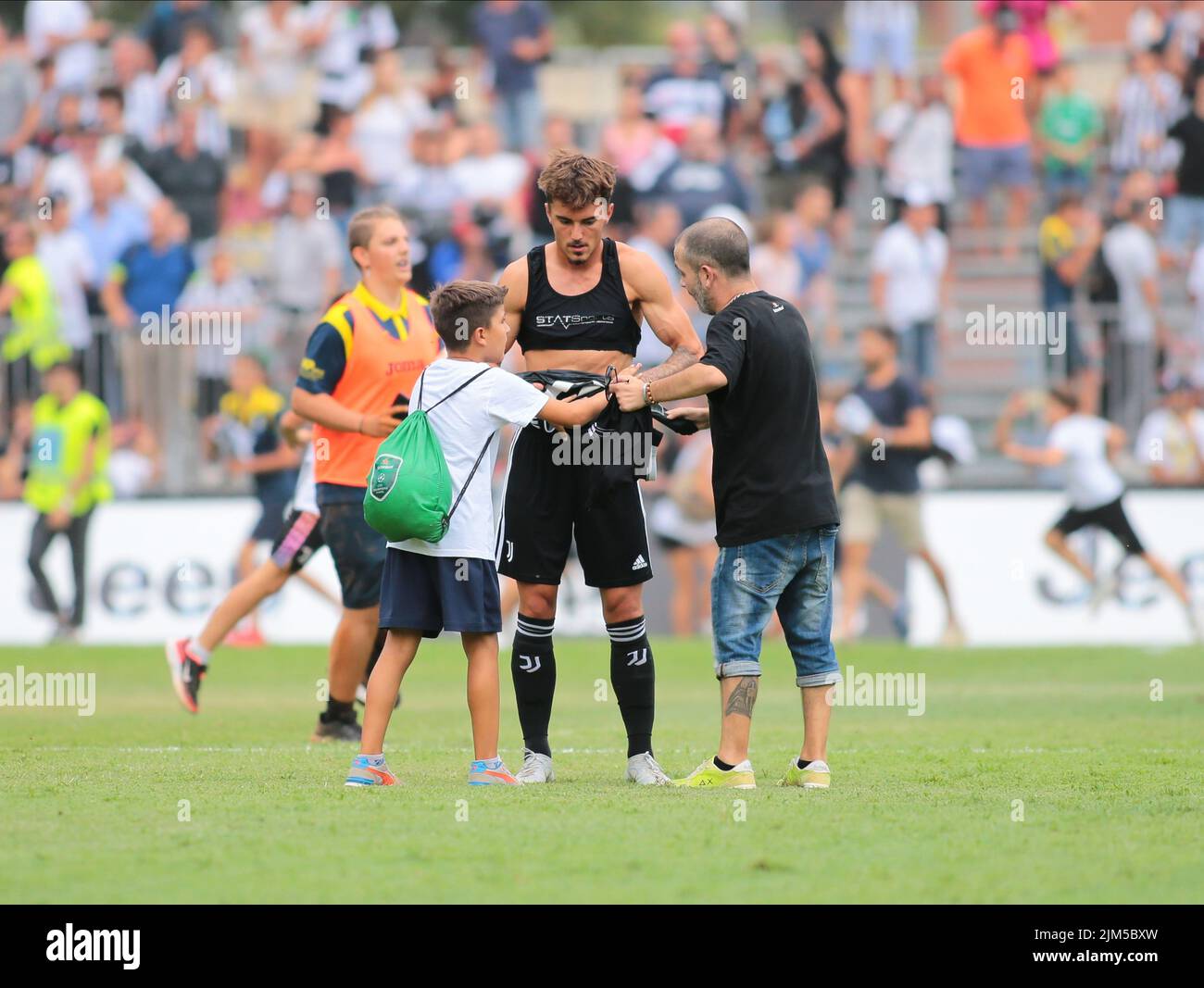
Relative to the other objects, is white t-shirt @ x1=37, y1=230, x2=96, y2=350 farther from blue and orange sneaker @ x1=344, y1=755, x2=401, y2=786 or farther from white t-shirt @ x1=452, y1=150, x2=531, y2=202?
blue and orange sneaker @ x1=344, y1=755, x2=401, y2=786

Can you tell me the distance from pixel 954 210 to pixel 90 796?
52.9 feet

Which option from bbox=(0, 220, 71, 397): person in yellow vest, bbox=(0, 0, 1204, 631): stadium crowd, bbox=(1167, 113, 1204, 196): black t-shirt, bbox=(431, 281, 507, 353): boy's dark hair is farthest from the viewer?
bbox=(1167, 113, 1204, 196): black t-shirt

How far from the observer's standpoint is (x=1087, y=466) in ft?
55.4

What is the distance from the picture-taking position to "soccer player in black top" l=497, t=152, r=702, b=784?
796 cm

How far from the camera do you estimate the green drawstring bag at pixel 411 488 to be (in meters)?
7.43

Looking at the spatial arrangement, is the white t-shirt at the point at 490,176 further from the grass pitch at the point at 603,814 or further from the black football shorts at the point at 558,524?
the black football shorts at the point at 558,524

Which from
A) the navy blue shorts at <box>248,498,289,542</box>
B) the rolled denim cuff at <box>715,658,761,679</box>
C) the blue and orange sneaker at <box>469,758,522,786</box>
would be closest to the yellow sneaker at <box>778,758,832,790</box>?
the rolled denim cuff at <box>715,658,761,679</box>

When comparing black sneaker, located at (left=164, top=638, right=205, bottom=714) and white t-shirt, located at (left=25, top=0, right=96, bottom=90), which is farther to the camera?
white t-shirt, located at (left=25, top=0, right=96, bottom=90)

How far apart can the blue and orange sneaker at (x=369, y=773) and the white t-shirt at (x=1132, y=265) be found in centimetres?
1315

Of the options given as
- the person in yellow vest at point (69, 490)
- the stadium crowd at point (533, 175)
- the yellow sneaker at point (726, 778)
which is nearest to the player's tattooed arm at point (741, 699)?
the yellow sneaker at point (726, 778)

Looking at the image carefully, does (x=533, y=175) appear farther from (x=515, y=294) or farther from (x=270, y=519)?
(x=515, y=294)

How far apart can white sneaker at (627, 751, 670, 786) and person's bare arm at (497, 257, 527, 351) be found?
1.83 meters

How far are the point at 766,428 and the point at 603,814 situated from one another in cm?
178

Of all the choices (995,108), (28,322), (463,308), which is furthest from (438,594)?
(995,108)
